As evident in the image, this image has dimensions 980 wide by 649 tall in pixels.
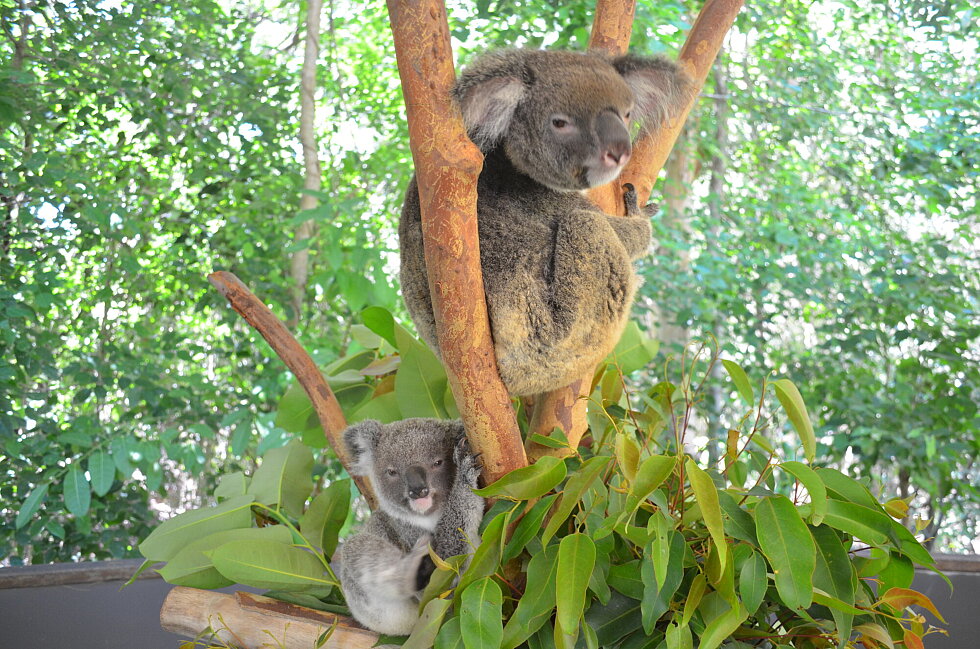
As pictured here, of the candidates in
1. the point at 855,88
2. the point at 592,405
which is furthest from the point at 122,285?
the point at 855,88

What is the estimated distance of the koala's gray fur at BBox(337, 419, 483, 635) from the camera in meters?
1.16

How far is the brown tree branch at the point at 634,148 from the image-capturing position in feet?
4.17

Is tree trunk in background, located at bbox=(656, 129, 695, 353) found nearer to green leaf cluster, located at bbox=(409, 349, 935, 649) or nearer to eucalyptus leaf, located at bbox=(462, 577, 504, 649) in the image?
green leaf cluster, located at bbox=(409, 349, 935, 649)

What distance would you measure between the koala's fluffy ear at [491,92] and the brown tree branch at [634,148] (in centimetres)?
26

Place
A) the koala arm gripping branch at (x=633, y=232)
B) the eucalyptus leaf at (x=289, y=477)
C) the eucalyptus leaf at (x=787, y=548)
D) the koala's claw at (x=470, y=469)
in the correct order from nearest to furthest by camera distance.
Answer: the eucalyptus leaf at (x=787, y=548)
the koala's claw at (x=470, y=469)
the koala arm gripping branch at (x=633, y=232)
the eucalyptus leaf at (x=289, y=477)

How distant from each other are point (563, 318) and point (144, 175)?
221 cm

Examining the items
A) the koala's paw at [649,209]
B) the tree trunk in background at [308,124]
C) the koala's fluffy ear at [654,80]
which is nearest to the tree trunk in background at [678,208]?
the tree trunk in background at [308,124]

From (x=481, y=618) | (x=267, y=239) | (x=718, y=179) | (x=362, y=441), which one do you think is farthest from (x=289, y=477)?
(x=718, y=179)

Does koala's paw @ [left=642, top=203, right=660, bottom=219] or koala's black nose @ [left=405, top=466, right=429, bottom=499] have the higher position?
koala's paw @ [left=642, top=203, right=660, bottom=219]

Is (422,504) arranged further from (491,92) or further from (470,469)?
(491,92)

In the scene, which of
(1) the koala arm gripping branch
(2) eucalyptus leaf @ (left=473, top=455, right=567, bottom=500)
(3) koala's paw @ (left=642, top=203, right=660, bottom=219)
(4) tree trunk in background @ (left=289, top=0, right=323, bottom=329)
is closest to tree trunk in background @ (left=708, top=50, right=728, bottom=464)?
(4) tree trunk in background @ (left=289, top=0, right=323, bottom=329)

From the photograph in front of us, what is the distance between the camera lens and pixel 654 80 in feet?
4.32

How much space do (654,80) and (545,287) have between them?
407mm

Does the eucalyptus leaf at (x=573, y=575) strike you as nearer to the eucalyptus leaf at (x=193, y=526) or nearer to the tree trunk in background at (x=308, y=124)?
the eucalyptus leaf at (x=193, y=526)
